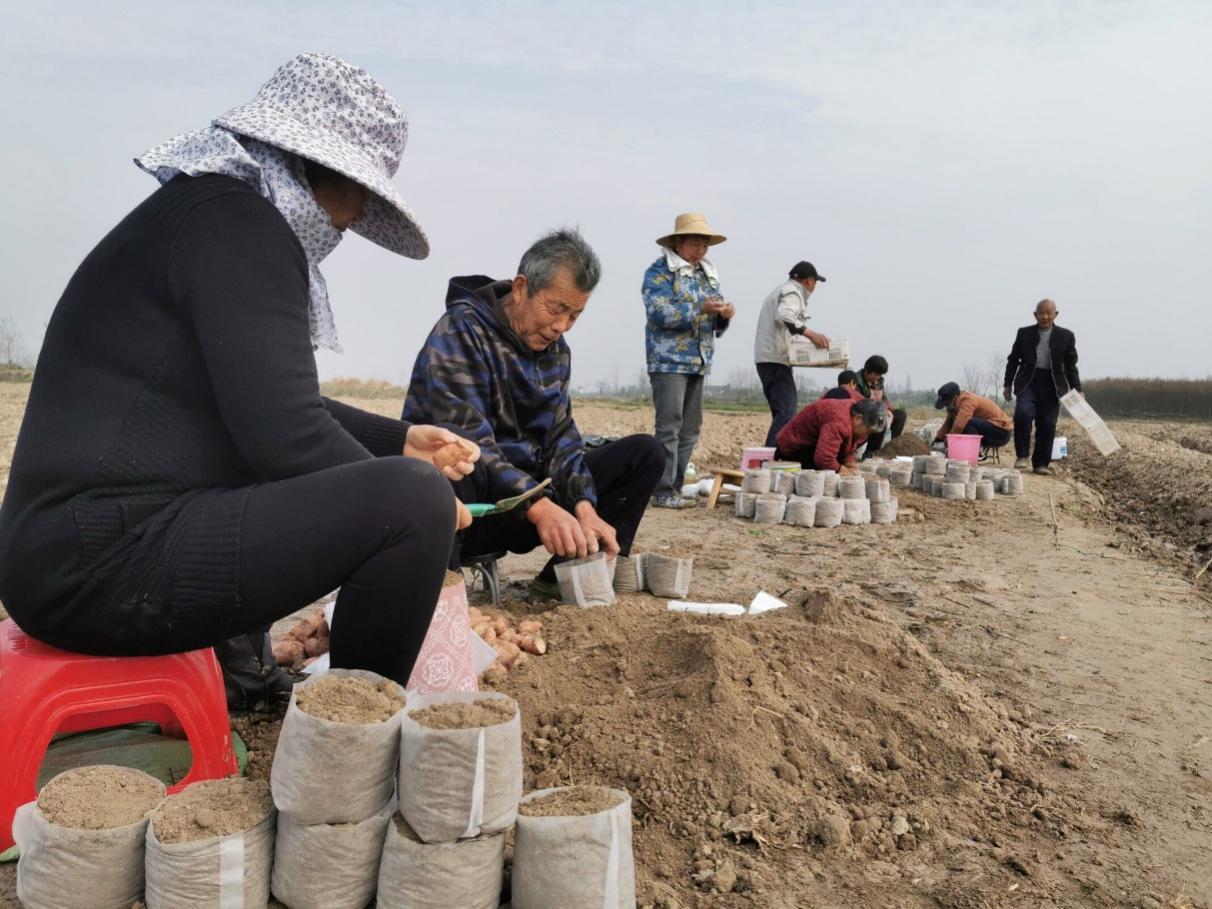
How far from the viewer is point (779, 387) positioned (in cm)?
896

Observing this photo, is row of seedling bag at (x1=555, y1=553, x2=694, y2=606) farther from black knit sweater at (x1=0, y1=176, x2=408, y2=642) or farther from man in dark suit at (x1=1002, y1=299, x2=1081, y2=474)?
man in dark suit at (x1=1002, y1=299, x2=1081, y2=474)

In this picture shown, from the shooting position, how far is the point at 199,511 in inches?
72.9

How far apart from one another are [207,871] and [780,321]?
783 centimetres

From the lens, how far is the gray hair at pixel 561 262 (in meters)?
3.48

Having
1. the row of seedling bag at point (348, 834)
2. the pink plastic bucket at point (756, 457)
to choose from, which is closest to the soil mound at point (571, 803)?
the row of seedling bag at point (348, 834)

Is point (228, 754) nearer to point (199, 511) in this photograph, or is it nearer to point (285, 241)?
point (199, 511)

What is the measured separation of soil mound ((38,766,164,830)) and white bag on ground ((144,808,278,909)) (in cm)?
10

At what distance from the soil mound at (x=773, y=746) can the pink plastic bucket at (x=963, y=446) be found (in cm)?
816

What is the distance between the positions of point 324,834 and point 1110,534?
7565mm

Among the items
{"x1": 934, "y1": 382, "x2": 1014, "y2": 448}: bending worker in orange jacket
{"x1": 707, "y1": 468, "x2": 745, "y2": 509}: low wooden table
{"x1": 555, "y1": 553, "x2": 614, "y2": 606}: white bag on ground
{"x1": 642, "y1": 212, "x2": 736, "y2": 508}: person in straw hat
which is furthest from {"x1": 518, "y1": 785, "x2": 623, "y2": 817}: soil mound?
{"x1": 934, "y1": 382, "x2": 1014, "y2": 448}: bending worker in orange jacket

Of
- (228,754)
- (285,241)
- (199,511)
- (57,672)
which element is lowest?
(228,754)

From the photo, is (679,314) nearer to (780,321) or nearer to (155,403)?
(780,321)

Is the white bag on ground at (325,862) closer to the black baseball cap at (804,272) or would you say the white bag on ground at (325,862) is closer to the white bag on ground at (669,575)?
the white bag on ground at (669,575)

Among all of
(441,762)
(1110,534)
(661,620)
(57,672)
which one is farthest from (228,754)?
(1110,534)
